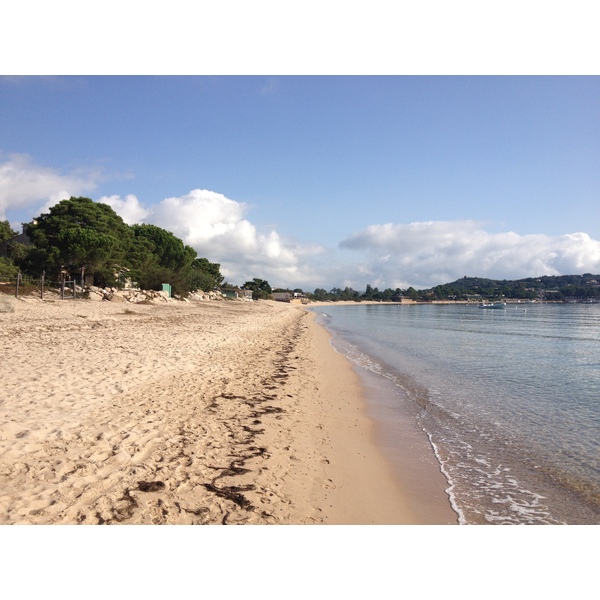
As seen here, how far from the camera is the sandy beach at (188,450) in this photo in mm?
4090

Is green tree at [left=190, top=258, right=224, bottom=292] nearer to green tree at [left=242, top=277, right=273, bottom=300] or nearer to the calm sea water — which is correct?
green tree at [left=242, top=277, right=273, bottom=300]

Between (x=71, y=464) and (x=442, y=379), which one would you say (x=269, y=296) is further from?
(x=71, y=464)

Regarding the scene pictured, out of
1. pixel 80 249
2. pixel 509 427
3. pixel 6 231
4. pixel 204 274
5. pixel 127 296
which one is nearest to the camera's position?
pixel 509 427

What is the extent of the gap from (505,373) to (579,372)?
Result: 3.09m

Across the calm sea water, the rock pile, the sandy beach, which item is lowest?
the calm sea water

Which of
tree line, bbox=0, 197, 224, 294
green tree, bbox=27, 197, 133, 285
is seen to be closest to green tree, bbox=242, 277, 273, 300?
tree line, bbox=0, 197, 224, 294

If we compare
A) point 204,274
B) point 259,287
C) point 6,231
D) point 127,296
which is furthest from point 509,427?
point 259,287

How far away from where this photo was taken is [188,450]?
18.0 ft

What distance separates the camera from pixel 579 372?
1548 cm

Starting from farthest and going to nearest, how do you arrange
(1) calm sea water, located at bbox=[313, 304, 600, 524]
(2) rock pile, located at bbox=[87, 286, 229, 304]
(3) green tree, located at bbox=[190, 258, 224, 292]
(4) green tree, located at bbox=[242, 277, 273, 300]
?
(4) green tree, located at bbox=[242, 277, 273, 300] < (3) green tree, located at bbox=[190, 258, 224, 292] < (2) rock pile, located at bbox=[87, 286, 229, 304] < (1) calm sea water, located at bbox=[313, 304, 600, 524]

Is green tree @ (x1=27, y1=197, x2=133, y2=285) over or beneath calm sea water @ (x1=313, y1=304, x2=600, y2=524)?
over

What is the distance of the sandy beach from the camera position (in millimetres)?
4090

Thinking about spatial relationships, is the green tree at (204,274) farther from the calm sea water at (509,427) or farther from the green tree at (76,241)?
the calm sea water at (509,427)

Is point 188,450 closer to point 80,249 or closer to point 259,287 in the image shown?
point 80,249
